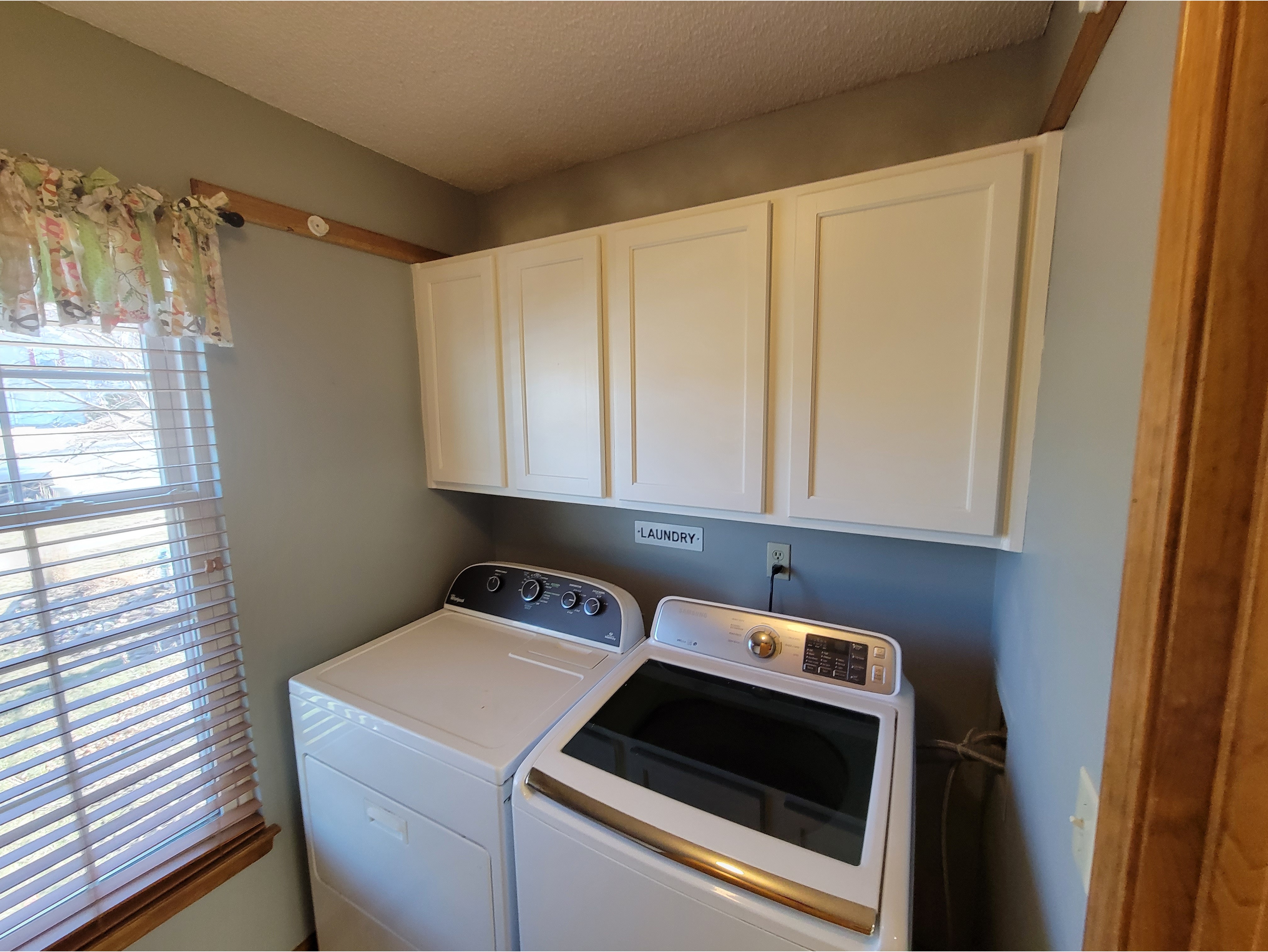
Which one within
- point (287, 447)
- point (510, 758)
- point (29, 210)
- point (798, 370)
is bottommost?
point (510, 758)

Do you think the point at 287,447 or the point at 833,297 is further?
the point at 287,447

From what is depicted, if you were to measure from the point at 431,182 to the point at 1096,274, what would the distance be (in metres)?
1.99

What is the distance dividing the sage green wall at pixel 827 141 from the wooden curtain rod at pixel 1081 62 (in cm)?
8

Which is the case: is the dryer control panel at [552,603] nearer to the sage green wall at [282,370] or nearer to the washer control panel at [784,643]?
the washer control panel at [784,643]

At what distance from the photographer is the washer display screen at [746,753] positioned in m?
0.90

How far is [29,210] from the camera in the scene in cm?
97

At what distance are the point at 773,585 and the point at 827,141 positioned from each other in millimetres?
1320

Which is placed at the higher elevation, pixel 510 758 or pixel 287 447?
pixel 287 447

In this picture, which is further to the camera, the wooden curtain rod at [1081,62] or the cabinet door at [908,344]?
the cabinet door at [908,344]

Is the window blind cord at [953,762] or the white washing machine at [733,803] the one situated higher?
the white washing machine at [733,803]

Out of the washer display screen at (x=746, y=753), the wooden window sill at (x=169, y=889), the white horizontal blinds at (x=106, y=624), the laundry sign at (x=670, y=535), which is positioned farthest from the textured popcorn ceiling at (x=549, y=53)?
the wooden window sill at (x=169, y=889)

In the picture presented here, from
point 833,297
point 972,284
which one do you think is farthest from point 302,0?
point 972,284

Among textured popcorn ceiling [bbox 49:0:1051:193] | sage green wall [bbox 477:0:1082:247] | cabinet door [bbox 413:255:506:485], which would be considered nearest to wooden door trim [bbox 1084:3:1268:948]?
sage green wall [bbox 477:0:1082:247]

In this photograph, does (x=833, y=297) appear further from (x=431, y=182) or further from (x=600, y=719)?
(x=431, y=182)
